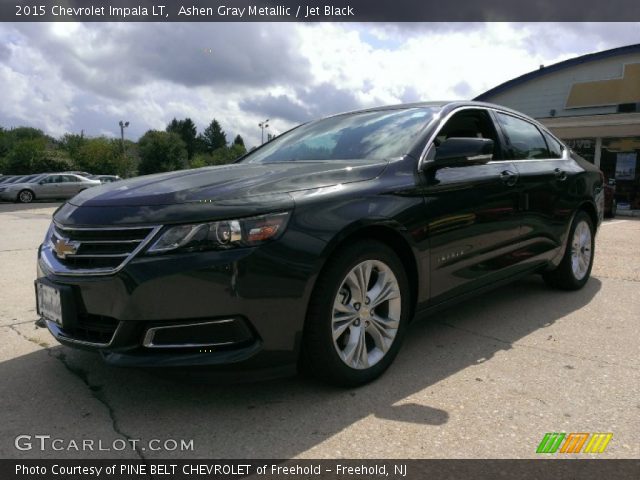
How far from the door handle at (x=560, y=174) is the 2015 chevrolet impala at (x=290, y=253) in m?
0.96

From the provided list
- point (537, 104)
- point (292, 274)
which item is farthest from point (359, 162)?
point (537, 104)

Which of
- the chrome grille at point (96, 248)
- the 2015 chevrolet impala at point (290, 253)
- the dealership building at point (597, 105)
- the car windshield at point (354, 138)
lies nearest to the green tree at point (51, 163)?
the dealership building at point (597, 105)

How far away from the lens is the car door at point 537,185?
394 cm

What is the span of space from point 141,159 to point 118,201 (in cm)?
7780

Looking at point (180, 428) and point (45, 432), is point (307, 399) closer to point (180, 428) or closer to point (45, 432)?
point (180, 428)

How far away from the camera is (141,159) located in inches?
2972

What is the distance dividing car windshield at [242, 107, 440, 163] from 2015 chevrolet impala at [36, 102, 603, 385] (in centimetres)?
2

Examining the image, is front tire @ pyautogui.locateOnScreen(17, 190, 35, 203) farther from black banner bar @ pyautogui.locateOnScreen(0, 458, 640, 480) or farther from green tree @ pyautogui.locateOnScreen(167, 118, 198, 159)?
green tree @ pyautogui.locateOnScreen(167, 118, 198, 159)

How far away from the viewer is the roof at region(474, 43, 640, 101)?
19.0 m

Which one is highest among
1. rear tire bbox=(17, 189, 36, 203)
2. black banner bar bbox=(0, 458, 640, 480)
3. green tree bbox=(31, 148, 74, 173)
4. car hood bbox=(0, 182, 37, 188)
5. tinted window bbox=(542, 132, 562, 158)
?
green tree bbox=(31, 148, 74, 173)

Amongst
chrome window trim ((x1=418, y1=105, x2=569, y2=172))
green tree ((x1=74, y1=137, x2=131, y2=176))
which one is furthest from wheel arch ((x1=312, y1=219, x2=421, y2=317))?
green tree ((x1=74, y1=137, x2=131, y2=176))

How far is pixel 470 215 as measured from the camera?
330cm

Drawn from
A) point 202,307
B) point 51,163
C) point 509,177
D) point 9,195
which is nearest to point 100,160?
point 51,163

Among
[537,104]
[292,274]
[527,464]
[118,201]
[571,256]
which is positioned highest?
[537,104]
